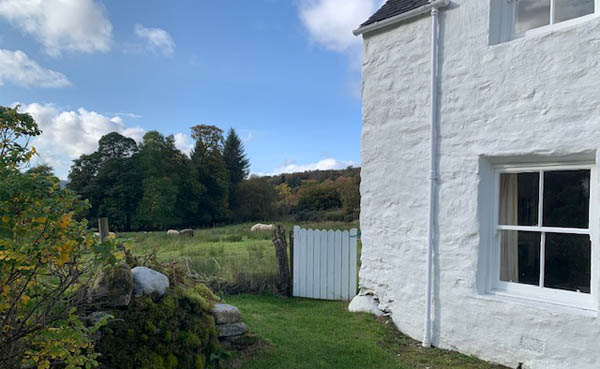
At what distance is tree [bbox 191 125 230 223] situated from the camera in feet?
120

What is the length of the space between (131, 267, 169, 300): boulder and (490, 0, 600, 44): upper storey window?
16.3 feet

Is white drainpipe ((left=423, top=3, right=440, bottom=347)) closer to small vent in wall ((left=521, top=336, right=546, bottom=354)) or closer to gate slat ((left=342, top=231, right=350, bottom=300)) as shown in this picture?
small vent in wall ((left=521, top=336, right=546, bottom=354))

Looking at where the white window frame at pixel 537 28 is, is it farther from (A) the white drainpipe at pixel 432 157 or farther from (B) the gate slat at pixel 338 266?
(B) the gate slat at pixel 338 266

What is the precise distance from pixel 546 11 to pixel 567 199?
7.34 feet

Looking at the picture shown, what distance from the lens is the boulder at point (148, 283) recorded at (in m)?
4.09

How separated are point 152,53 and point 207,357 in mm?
6659

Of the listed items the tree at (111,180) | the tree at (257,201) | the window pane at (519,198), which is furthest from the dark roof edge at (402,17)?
the tree at (257,201)

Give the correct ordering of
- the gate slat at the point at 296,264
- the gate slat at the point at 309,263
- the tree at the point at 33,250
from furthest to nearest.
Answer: the gate slat at the point at 296,264 → the gate slat at the point at 309,263 → the tree at the point at 33,250

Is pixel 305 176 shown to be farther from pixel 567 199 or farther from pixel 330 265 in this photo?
pixel 567 199

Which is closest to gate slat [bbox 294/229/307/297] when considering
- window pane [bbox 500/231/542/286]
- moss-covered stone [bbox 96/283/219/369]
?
moss-covered stone [bbox 96/283/219/369]

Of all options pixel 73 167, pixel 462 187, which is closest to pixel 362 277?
pixel 462 187

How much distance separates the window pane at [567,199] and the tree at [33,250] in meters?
4.52

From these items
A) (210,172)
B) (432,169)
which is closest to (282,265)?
(432,169)

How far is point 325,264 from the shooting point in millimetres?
7727
